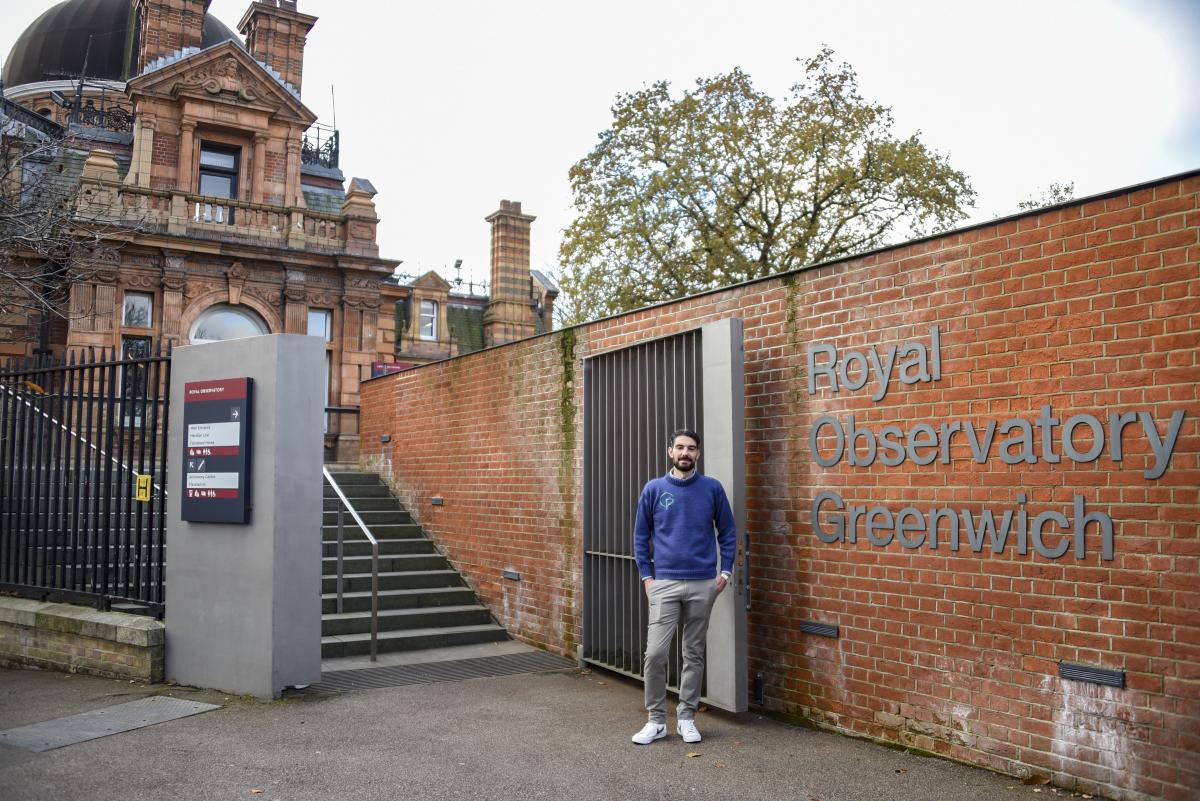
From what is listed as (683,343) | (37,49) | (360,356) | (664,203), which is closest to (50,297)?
(360,356)

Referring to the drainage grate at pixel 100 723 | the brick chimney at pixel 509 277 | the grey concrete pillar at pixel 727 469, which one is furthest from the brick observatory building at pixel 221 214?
the grey concrete pillar at pixel 727 469

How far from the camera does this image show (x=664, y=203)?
69.8ft

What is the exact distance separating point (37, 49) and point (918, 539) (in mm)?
39622

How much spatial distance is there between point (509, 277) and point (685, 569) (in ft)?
93.9

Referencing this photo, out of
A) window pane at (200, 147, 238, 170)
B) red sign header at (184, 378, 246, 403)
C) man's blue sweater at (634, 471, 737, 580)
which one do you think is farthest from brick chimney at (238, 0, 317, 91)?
man's blue sweater at (634, 471, 737, 580)

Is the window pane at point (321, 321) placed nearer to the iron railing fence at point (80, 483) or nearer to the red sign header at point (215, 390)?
the iron railing fence at point (80, 483)

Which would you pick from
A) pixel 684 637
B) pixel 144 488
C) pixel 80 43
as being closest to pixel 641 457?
pixel 684 637

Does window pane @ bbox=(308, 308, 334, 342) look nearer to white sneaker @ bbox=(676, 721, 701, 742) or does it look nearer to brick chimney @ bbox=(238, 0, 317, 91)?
brick chimney @ bbox=(238, 0, 317, 91)

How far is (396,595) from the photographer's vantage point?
9.62 meters

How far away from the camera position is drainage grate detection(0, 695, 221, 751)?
5.68 meters

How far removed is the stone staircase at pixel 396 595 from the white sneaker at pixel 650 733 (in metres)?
3.68

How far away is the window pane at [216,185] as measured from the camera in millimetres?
23047

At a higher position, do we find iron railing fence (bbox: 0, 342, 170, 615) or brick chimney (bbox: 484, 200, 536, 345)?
brick chimney (bbox: 484, 200, 536, 345)

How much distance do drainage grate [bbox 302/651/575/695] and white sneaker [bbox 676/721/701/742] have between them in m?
2.46
